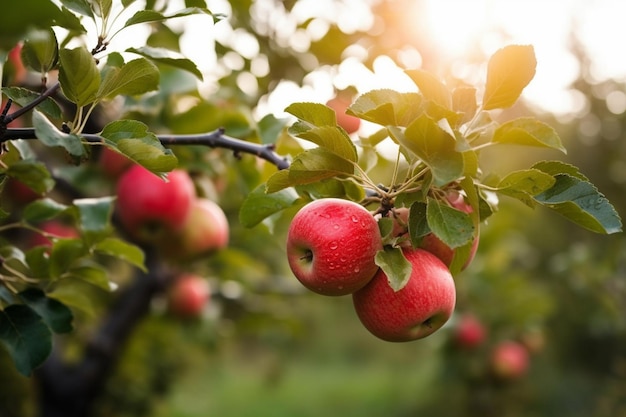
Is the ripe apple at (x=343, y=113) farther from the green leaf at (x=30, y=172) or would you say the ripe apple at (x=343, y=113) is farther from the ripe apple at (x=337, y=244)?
the green leaf at (x=30, y=172)

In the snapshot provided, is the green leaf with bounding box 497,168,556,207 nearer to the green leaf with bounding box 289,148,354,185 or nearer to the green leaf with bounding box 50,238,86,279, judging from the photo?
the green leaf with bounding box 289,148,354,185

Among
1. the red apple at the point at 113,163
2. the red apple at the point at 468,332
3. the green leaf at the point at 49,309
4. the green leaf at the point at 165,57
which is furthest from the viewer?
the red apple at the point at 468,332

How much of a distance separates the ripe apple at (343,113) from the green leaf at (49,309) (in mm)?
960

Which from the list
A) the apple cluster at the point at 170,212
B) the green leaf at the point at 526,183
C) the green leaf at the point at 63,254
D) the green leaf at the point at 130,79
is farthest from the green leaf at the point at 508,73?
the apple cluster at the point at 170,212

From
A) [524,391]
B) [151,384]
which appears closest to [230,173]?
[151,384]

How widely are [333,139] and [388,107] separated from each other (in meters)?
0.08

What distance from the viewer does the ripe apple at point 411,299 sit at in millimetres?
820

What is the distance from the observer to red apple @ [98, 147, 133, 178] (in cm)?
173

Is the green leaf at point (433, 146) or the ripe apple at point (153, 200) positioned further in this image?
the ripe apple at point (153, 200)

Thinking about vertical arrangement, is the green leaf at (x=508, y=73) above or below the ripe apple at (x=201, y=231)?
above

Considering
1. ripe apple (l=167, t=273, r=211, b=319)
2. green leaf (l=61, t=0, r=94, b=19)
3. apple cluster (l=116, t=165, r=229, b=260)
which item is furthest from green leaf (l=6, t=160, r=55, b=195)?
ripe apple (l=167, t=273, r=211, b=319)

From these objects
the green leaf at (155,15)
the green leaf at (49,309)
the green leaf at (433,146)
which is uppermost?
the green leaf at (155,15)

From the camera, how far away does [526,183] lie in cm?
78

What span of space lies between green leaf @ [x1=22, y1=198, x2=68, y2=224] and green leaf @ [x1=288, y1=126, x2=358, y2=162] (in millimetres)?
515
